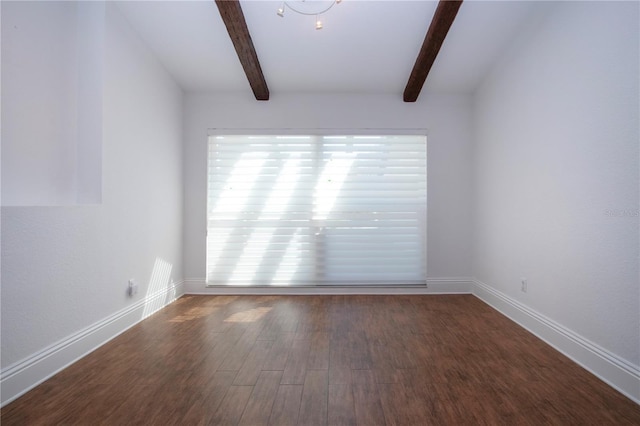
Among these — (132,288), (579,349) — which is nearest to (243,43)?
(132,288)

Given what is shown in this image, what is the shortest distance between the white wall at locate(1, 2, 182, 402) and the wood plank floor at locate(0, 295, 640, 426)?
0.89 feet

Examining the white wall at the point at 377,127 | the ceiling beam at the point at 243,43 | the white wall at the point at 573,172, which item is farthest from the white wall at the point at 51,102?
the white wall at the point at 573,172

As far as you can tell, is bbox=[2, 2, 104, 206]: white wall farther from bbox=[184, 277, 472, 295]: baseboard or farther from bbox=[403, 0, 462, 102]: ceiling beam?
bbox=[403, 0, 462, 102]: ceiling beam

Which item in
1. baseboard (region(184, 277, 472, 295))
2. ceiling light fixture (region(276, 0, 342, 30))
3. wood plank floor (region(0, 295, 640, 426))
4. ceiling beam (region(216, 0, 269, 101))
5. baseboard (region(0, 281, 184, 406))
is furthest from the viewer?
baseboard (region(184, 277, 472, 295))

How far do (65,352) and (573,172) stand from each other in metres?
3.78

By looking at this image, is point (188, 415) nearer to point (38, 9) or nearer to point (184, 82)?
point (38, 9)

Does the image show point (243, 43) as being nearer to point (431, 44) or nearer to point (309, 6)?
point (309, 6)

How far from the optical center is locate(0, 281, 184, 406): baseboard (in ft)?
6.31

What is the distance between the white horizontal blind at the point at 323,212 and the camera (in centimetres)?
430

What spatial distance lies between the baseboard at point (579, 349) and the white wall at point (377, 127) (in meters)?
0.91

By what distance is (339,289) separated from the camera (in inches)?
168

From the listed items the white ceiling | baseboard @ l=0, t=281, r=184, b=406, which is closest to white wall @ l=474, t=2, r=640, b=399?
the white ceiling

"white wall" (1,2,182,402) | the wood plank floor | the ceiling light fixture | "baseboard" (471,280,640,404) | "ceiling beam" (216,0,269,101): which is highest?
the ceiling light fixture

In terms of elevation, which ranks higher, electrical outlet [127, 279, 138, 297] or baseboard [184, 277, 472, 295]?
electrical outlet [127, 279, 138, 297]
